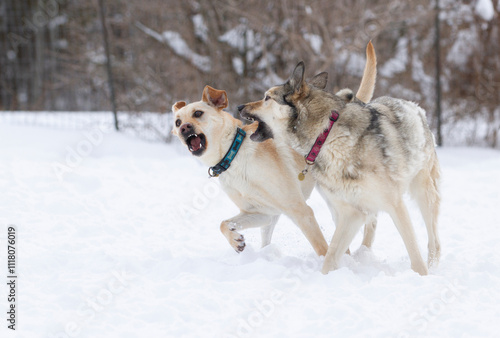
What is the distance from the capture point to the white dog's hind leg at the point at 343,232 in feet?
10.5

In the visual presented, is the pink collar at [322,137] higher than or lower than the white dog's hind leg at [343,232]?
higher

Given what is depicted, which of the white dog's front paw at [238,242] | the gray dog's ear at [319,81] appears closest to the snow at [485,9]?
the gray dog's ear at [319,81]

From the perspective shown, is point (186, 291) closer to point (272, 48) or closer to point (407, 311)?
point (407, 311)

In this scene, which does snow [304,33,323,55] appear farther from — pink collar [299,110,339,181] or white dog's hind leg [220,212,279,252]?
pink collar [299,110,339,181]

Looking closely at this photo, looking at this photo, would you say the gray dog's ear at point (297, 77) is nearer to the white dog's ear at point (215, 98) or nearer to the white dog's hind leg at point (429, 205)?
the white dog's ear at point (215, 98)

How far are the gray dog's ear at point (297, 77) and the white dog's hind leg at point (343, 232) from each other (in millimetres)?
853

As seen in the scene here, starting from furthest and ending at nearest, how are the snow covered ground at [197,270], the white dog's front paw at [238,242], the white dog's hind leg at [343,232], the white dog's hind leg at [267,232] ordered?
the white dog's hind leg at [267,232] → the white dog's front paw at [238,242] → the white dog's hind leg at [343,232] → the snow covered ground at [197,270]

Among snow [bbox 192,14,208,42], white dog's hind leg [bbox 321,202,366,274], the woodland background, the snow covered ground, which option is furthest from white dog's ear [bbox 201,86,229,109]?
snow [bbox 192,14,208,42]

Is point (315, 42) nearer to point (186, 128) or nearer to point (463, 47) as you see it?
point (463, 47)

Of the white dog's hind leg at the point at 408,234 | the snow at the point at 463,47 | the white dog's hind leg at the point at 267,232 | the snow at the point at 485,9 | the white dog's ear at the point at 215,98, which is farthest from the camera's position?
the snow at the point at 463,47

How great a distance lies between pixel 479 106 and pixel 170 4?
6515 mm

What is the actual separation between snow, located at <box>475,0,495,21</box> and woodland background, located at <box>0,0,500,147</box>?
2cm

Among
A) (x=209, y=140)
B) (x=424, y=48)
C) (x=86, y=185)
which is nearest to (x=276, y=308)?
(x=209, y=140)

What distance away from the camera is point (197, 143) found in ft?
11.7
